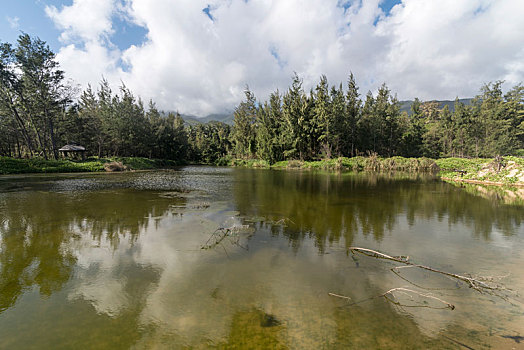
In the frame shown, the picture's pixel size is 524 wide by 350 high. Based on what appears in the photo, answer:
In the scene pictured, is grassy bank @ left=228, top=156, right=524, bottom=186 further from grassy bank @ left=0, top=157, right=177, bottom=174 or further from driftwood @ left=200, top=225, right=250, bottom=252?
grassy bank @ left=0, top=157, right=177, bottom=174

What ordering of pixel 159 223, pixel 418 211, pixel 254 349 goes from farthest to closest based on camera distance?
pixel 418 211 → pixel 159 223 → pixel 254 349

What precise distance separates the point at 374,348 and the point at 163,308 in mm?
3236

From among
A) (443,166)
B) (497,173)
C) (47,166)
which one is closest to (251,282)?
(497,173)

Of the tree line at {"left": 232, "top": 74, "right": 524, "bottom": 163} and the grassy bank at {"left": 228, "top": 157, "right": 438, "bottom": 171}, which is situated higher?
the tree line at {"left": 232, "top": 74, "right": 524, "bottom": 163}

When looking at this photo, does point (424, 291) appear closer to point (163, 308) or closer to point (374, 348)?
point (374, 348)

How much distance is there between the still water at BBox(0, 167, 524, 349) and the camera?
3.31 meters

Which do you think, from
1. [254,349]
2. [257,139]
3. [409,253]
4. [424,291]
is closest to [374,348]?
[254,349]

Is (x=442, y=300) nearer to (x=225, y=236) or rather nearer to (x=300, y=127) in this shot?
(x=225, y=236)

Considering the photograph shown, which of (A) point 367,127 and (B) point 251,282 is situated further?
(A) point 367,127

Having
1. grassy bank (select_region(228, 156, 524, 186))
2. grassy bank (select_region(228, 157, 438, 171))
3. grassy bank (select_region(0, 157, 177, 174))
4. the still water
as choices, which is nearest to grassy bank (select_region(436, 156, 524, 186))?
grassy bank (select_region(228, 156, 524, 186))

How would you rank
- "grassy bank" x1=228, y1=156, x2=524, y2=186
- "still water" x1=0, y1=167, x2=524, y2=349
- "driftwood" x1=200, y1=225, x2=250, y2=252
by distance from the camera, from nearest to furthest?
1. "still water" x1=0, y1=167, x2=524, y2=349
2. "driftwood" x1=200, y1=225, x2=250, y2=252
3. "grassy bank" x1=228, y1=156, x2=524, y2=186

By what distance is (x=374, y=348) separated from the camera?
3115mm

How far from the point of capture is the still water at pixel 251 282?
10.9 ft

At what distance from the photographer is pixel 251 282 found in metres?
4.69
